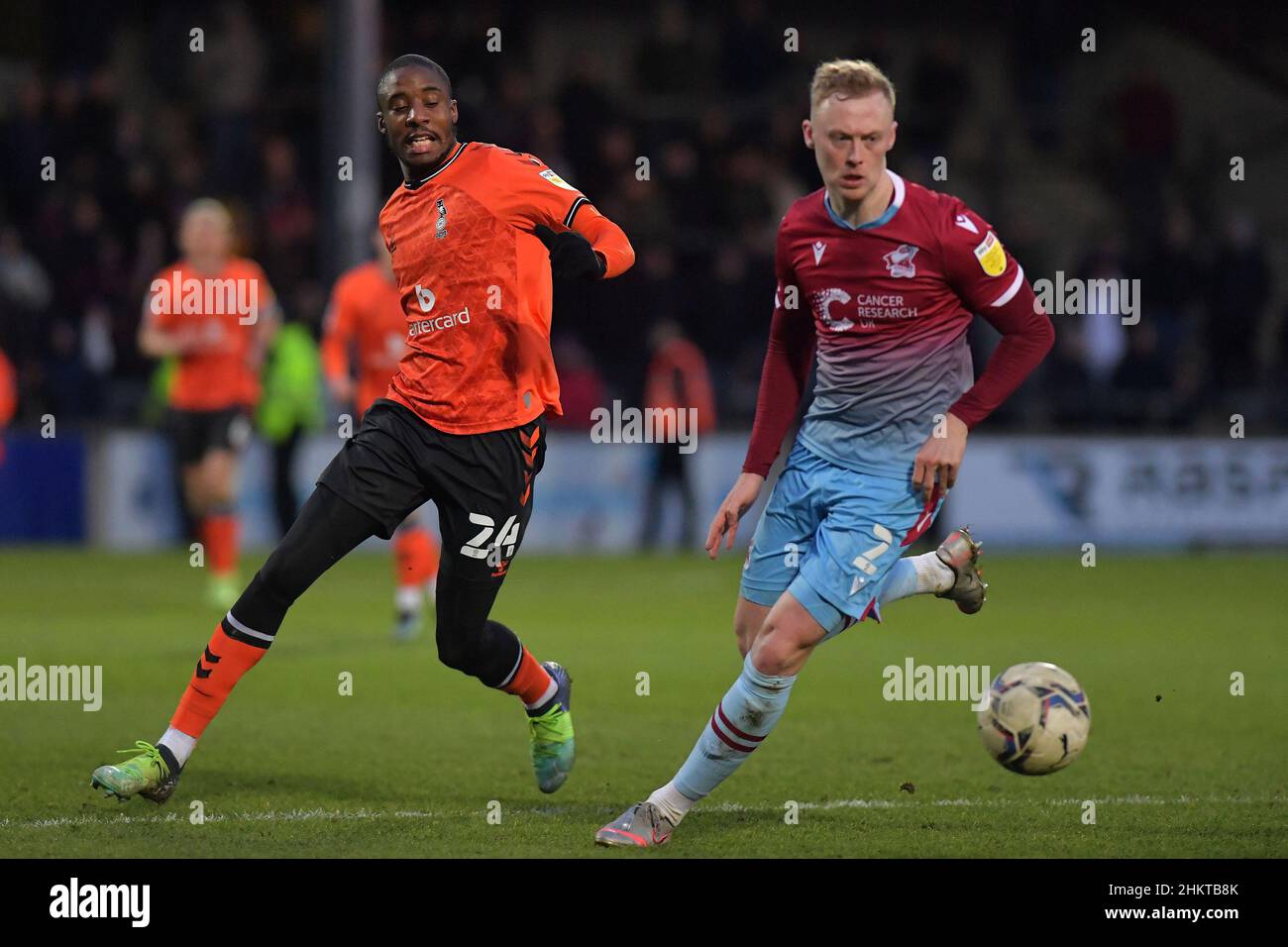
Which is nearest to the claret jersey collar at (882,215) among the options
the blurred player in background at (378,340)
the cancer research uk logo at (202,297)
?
the blurred player in background at (378,340)

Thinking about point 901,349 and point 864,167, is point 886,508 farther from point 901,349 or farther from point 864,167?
point 864,167

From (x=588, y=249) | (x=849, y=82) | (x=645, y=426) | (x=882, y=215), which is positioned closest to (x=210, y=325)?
(x=645, y=426)

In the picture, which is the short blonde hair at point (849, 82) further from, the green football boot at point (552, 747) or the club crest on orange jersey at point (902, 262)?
the green football boot at point (552, 747)

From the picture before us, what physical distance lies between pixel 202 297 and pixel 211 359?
0.39m

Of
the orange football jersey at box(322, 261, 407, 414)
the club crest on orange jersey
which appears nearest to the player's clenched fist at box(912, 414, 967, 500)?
the club crest on orange jersey

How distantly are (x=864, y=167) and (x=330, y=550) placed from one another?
198 centimetres

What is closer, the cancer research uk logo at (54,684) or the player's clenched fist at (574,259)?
the player's clenched fist at (574,259)

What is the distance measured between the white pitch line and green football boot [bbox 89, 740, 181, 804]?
4.1 inches

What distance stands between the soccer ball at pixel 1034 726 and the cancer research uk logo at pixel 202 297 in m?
7.24

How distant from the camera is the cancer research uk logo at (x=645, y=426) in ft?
52.8

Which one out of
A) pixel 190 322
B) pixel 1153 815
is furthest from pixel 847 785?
pixel 190 322

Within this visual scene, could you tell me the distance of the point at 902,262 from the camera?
18.7 ft

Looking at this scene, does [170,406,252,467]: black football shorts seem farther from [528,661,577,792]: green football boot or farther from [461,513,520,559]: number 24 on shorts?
[461,513,520,559]: number 24 on shorts
